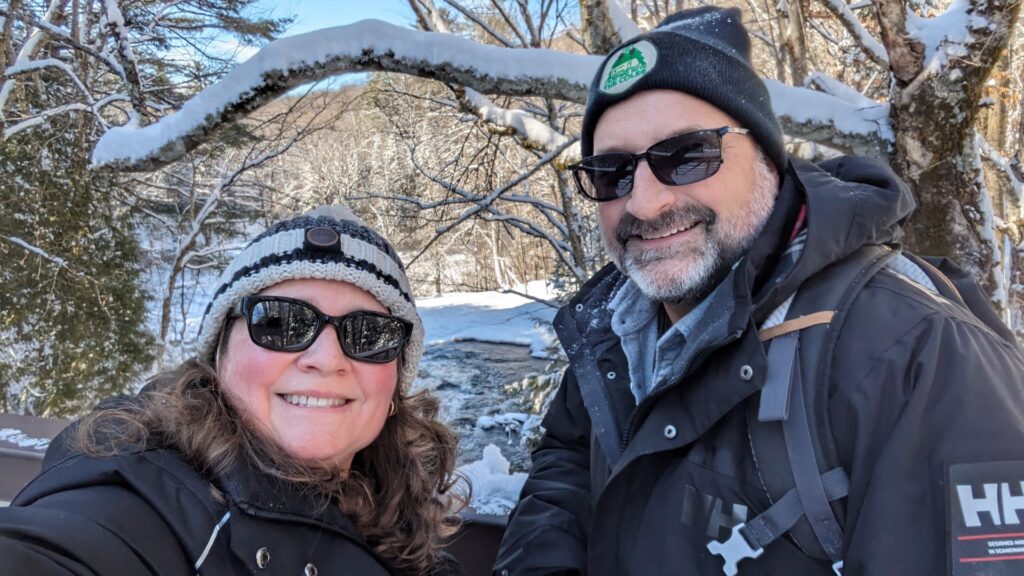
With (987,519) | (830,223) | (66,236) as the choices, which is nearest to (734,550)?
(987,519)

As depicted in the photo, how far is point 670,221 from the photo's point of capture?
5.52 ft

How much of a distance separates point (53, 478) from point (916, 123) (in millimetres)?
3887

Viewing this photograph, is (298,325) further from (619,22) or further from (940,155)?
(940,155)

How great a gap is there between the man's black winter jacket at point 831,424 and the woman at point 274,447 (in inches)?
17.8

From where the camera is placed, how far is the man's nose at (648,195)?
5.52 ft

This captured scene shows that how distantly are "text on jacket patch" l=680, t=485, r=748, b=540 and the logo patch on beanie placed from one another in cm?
113

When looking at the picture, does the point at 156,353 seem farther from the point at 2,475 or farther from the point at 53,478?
the point at 53,478

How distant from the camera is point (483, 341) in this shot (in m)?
14.5

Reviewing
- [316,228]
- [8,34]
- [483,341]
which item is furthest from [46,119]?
[316,228]

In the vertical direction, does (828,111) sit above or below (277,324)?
above

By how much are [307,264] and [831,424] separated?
1.15m

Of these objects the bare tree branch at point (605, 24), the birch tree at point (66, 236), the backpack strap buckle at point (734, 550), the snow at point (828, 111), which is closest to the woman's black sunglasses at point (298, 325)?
the backpack strap buckle at point (734, 550)

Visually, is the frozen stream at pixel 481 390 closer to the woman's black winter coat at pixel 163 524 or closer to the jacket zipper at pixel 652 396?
the jacket zipper at pixel 652 396

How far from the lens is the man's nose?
168 cm
